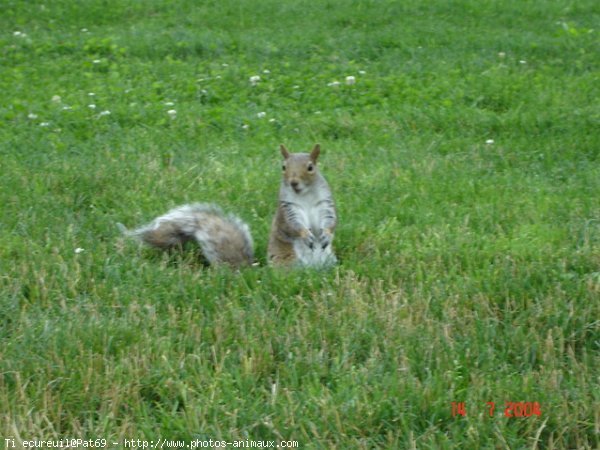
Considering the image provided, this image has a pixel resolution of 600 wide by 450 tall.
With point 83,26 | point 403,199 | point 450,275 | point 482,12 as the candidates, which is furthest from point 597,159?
point 83,26

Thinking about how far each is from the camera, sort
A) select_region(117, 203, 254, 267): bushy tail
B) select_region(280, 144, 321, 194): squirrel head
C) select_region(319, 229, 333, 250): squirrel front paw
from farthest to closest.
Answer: select_region(280, 144, 321, 194): squirrel head, select_region(319, 229, 333, 250): squirrel front paw, select_region(117, 203, 254, 267): bushy tail

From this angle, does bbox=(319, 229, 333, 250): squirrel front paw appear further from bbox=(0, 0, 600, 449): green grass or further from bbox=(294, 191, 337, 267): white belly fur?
bbox=(0, 0, 600, 449): green grass

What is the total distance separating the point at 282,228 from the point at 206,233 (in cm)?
42

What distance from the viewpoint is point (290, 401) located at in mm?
3229

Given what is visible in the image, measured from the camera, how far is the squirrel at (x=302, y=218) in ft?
15.7

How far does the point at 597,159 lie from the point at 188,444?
163 inches

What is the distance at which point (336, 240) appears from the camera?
198 inches

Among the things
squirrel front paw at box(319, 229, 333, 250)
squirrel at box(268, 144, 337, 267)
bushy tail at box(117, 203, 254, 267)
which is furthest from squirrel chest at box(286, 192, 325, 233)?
bushy tail at box(117, 203, 254, 267)

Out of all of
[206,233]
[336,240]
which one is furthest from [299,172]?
[206,233]

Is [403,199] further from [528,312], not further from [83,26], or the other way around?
[83,26]

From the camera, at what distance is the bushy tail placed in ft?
15.3

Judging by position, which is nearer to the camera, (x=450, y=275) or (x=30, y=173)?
(x=450, y=275)

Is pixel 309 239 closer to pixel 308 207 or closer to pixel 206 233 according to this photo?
pixel 308 207

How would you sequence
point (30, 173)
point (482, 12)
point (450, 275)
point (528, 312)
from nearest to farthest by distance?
point (528, 312) < point (450, 275) < point (30, 173) < point (482, 12)
